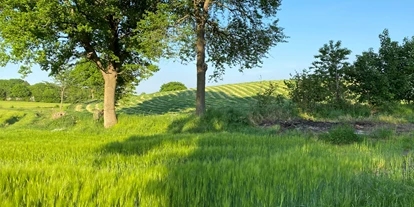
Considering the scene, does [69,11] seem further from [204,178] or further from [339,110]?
[339,110]

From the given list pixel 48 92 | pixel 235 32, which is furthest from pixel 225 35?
pixel 48 92

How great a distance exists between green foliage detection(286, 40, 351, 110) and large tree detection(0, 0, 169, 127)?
736cm

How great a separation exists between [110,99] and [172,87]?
8203cm

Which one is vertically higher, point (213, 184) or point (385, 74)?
point (385, 74)

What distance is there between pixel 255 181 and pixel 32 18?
1305 cm

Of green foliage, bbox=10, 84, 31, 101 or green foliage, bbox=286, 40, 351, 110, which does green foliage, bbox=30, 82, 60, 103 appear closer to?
green foliage, bbox=10, 84, 31, 101

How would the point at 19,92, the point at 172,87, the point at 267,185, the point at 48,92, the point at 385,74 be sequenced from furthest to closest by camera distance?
the point at 172,87 → the point at 19,92 → the point at 48,92 → the point at 385,74 → the point at 267,185

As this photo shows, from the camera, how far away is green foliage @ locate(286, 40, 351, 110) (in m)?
15.3

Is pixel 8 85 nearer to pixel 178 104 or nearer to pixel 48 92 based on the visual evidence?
Result: pixel 48 92

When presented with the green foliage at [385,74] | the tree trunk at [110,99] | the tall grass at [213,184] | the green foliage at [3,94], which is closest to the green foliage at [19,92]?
the green foliage at [3,94]

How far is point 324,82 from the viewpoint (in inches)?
636

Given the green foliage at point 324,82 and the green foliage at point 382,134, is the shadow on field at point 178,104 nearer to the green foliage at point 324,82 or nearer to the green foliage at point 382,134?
the green foliage at point 324,82

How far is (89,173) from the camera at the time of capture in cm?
296

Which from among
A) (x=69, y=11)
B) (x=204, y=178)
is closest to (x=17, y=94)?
(x=69, y=11)
